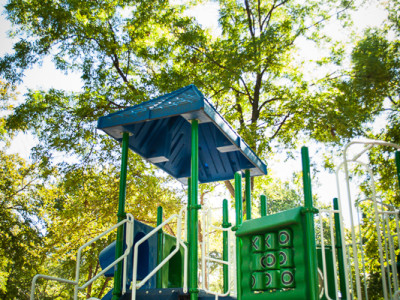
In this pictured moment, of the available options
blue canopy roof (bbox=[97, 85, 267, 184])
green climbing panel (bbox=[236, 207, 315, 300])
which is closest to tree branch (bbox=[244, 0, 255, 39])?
blue canopy roof (bbox=[97, 85, 267, 184])

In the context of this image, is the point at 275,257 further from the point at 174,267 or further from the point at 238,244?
the point at 174,267

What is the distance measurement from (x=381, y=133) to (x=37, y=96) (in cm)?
1245

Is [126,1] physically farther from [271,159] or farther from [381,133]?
[381,133]

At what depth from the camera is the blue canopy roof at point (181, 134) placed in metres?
5.64

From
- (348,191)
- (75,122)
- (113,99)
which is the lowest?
(348,191)

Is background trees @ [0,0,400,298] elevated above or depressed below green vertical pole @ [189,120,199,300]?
above

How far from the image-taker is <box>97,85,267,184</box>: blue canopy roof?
564cm

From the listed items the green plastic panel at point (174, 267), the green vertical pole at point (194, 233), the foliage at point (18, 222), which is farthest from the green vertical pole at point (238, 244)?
the foliage at point (18, 222)

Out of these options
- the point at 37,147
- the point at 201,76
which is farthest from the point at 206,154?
the point at 37,147

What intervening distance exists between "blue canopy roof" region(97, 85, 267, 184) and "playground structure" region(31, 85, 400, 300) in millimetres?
18

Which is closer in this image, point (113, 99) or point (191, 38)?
point (191, 38)

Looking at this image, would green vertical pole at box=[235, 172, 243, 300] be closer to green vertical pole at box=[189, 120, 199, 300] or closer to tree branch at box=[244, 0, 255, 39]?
green vertical pole at box=[189, 120, 199, 300]

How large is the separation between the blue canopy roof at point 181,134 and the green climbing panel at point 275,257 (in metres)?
1.96

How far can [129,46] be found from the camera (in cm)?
1522
